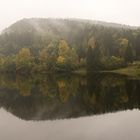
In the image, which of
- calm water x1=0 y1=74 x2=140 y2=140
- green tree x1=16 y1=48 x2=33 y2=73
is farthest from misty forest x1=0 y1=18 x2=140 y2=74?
calm water x1=0 y1=74 x2=140 y2=140

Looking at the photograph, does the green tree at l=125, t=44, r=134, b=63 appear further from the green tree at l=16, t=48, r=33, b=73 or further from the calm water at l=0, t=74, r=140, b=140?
the calm water at l=0, t=74, r=140, b=140

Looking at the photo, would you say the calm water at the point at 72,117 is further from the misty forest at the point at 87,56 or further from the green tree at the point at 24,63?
the green tree at the point at 24,63

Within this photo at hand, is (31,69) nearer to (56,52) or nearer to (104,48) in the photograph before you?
(56,52)

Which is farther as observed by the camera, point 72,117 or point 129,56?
point 129,56

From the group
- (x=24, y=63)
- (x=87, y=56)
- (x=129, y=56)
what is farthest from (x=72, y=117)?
(x=24, y=63)

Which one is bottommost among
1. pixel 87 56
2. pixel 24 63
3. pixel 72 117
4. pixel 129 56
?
pixel 24 63

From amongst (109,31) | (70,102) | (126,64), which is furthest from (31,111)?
(109,31)

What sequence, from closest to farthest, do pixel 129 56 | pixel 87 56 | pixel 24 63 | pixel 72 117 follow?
pixel 72 117 → pixel 87 56 → pixel 129 56 → pixel 24 63

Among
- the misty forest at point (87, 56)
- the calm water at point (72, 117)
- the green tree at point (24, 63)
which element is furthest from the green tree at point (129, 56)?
the calm water at point (72, 117)

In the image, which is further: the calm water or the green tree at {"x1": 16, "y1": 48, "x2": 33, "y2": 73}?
the green tree at {"x1": 16, "y1": 48, "x2": 33, "y2": 73}

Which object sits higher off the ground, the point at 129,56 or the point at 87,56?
the point at 87,56

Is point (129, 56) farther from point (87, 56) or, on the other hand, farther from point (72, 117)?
point (72, 117)

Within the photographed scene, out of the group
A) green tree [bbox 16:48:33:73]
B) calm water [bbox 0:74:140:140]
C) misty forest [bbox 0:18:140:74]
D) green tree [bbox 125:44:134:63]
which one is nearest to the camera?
calm water [bbox 0:74:140:140]

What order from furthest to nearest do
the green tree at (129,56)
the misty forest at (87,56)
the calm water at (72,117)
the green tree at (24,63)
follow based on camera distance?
1. the green tree at (24,63)
2. the green tree at (129,56)
3. the misty forest at (87,56)
4. the calm water at (72,117)
